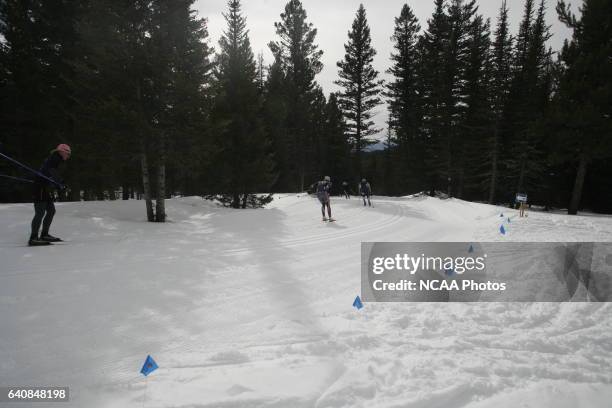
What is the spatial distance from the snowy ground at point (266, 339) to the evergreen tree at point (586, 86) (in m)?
17.9

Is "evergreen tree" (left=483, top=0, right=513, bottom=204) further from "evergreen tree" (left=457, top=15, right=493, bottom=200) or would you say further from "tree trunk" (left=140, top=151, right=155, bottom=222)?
"tree trunk" (left=140, top=151, right=155, bottom=222)

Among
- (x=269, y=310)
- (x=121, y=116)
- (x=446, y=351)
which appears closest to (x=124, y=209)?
(x=121, y=116)

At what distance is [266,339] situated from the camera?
3.43 meters

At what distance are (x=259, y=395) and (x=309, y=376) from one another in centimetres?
50

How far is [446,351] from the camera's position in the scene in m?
3.17

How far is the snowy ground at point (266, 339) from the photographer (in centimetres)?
257

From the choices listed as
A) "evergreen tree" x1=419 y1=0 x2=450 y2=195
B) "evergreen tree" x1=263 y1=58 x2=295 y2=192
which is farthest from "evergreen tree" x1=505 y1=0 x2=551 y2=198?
"evergreen tree" x1=263 y1=58 x2=295 y2=192

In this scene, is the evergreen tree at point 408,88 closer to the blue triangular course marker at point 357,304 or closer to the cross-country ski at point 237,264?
the cross-country ski at point 237,264

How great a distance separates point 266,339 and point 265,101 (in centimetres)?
1934

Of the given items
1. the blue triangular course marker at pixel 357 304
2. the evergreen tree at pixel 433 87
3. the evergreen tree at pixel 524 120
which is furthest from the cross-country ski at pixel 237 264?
the evergreen tree at pixel 433 87

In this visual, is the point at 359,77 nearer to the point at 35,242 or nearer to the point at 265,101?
the point at 265,101

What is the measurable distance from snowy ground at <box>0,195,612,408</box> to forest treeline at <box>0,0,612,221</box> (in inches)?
260

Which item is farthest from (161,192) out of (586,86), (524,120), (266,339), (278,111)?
(524,120)

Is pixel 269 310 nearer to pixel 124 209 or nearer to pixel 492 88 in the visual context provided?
pixel 124 209
